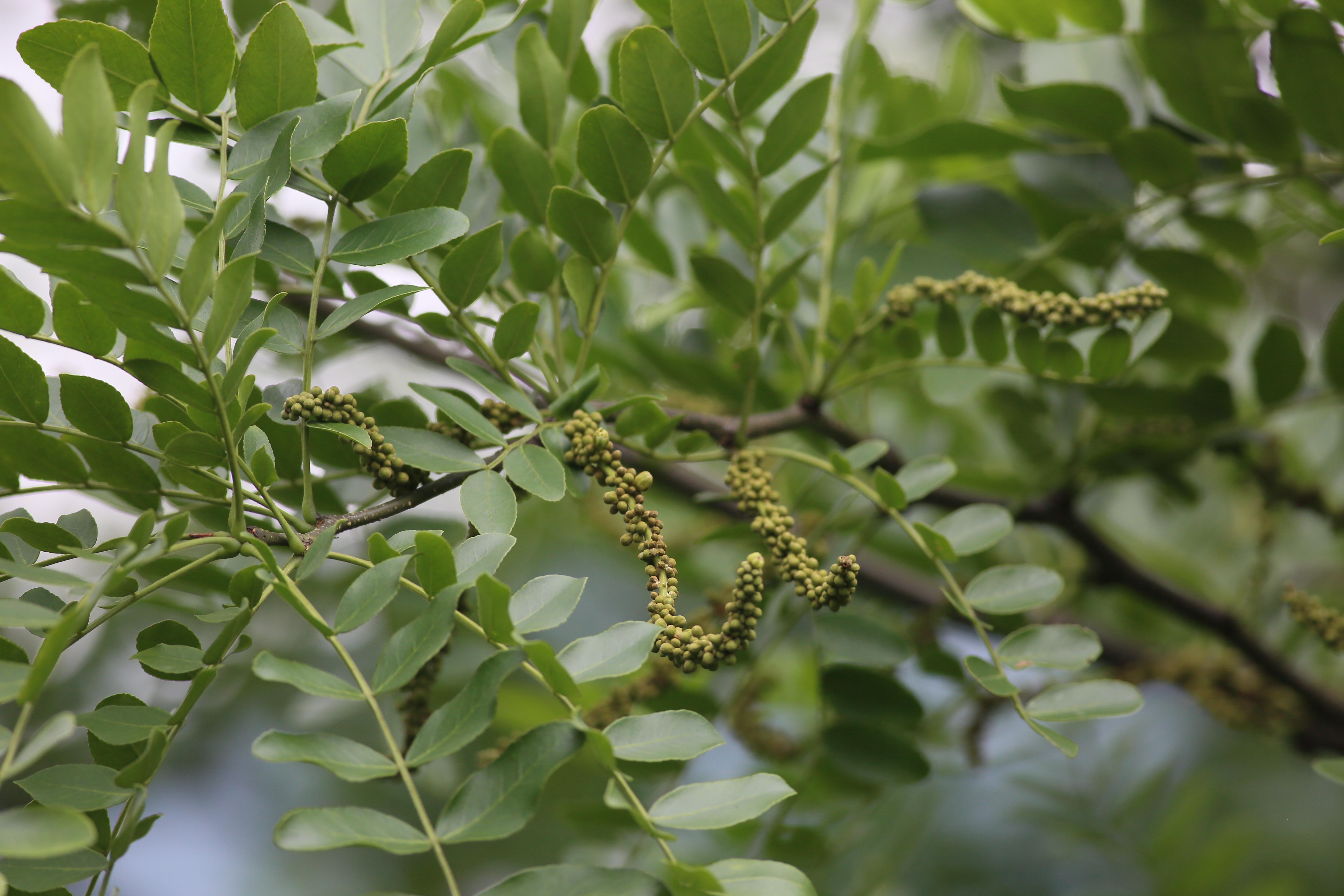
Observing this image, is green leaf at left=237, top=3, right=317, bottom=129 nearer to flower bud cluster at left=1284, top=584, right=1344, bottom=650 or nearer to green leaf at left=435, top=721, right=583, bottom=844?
green leaf at left=435, top=721, right=583, bottom=844

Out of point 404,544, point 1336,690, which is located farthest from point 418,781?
point 1336,690

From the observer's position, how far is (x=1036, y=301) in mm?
697

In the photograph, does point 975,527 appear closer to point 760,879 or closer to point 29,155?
point 760,879

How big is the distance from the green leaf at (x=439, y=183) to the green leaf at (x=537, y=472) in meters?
0.16

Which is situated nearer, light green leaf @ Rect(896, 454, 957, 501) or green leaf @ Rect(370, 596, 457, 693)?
green leaf @ Rect(370, 596, 457, 693)

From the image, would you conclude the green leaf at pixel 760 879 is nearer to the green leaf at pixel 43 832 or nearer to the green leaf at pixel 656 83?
the green leaf at pixel 43 832

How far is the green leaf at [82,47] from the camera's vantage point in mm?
501

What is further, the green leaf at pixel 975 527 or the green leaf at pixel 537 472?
the green leaf at pixel 975 527

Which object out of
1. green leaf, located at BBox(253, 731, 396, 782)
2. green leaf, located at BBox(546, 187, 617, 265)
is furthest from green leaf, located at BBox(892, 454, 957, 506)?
green leaf, located at BBox(253, 731, 396, 782)

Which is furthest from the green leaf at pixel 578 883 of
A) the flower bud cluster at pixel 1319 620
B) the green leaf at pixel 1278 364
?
the green leaf at pixel 1278 364

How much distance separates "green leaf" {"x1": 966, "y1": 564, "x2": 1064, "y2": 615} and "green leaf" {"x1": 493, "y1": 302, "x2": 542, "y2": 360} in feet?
1.19

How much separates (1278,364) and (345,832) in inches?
36.6

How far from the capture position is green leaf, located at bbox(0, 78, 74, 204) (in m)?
0.36

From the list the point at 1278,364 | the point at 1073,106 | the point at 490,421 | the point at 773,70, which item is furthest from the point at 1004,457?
the point at 490,421
